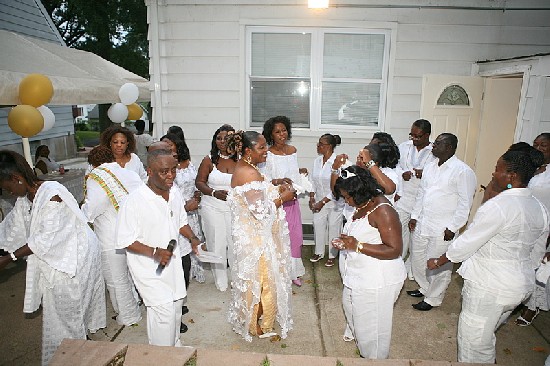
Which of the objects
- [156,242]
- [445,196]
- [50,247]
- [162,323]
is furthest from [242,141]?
[445,196]

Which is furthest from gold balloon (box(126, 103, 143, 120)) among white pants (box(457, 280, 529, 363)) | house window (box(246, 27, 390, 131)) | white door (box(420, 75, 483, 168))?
white pants (box(457, 280, 529, 363))

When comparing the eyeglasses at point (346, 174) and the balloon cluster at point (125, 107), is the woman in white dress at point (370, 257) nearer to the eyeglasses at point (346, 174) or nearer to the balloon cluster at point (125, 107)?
the eyeglasses at point (346, 174)

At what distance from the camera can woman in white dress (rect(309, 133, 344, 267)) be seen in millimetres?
5488

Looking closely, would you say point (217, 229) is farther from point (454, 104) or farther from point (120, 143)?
point (454, 104)

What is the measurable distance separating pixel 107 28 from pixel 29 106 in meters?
14.0

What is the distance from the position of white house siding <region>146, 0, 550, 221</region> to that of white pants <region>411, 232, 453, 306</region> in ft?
7.96

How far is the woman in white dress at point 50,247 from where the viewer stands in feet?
10.1

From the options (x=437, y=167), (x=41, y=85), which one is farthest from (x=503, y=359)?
(x=41, y=85)

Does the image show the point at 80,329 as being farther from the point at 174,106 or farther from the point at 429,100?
the point at 429,100

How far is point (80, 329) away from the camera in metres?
3.49

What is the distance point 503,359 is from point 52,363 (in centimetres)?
421

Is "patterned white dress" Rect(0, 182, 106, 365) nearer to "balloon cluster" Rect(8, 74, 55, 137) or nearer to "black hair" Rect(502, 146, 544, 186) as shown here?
"balloon cluster" Rect(8, 74, 55, 137)

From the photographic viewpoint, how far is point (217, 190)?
4648 millimetres

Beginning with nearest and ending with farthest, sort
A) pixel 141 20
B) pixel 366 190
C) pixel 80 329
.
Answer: pixel 366 190, pixel 80 329, pixel 141 20
